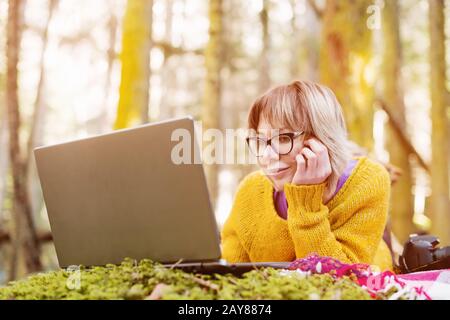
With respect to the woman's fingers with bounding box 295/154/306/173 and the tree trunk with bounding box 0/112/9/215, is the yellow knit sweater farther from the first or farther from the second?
the tree trunk with bounding box 0/112/9/215

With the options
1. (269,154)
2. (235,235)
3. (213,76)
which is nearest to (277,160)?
(269,154)

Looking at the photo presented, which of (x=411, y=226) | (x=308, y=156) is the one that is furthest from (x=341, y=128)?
(x=411, y=226)

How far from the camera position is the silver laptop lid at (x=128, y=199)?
4.06ft

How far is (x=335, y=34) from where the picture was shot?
444 cm

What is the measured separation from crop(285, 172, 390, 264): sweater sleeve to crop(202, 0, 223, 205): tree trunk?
4.60m

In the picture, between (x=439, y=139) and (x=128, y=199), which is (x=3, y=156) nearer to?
(x=439, y=139)

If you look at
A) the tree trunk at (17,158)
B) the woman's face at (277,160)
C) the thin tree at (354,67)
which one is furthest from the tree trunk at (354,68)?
the tree trunk at (17,158)

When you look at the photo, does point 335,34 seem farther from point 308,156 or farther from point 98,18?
point 98,18

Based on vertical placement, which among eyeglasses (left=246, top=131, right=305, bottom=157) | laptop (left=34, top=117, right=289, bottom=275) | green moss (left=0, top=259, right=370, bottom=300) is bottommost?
green moss (left=0, top=259, right=370, bottom=300)

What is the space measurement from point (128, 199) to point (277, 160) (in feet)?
2.61

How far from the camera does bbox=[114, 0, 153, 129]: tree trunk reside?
3.52m

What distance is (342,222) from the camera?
200 centimetres

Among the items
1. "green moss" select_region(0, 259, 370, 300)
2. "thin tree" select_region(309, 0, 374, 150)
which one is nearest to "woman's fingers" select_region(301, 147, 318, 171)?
"green moss" select_region(0, 259, 370, 300)
